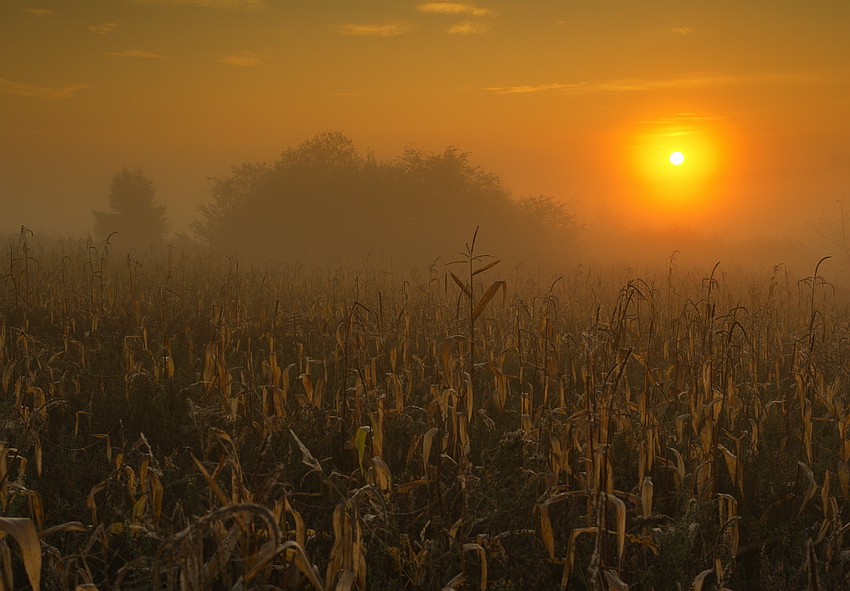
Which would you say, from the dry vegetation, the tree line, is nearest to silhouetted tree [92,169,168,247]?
the tree line

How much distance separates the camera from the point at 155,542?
10.1 ft

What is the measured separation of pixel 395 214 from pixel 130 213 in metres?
21.0

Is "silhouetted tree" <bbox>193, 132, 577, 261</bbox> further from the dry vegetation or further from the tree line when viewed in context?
the dry vegetation

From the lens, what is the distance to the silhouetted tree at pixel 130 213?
41.8m

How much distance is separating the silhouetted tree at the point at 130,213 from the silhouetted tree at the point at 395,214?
12249 mm

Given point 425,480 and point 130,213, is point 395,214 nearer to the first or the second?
point 130,213

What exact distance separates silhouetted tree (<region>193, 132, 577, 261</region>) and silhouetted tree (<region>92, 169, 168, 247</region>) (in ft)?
40.2

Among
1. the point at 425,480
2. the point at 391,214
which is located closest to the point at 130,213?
the point at 391,214

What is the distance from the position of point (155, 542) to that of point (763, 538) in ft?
10.7

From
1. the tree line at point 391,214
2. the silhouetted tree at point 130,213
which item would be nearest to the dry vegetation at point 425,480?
the tree line at point 391,214

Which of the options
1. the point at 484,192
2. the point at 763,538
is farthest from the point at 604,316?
the point at 484,192

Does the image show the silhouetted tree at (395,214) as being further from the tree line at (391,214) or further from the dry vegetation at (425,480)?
the dry vegetation at (425,480)

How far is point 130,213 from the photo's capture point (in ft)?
138

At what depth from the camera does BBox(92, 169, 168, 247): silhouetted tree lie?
4184cm
